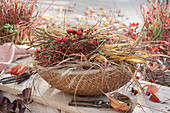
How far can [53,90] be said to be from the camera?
46.0 inches

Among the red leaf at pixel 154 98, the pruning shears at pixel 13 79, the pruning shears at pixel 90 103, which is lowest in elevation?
the red leaf at pixel 154 98

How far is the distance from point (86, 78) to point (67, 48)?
0.17m

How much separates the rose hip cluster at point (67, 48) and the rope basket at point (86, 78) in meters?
0.06

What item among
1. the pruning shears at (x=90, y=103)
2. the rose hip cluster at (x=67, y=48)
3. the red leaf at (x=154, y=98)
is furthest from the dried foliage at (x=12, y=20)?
the red leaf at (x=154, y=98)

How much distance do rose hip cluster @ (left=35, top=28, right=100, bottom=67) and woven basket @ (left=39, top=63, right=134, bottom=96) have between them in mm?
62

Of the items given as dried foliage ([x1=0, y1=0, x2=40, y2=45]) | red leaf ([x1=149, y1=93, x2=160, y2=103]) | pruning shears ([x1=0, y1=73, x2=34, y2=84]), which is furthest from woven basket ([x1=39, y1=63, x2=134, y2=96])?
dried foliage ([x1=0, y1=0, x2=40, y2=45])

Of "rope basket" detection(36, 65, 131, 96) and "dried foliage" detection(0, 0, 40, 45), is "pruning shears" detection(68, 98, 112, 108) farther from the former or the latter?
"dried foliage" detection(0, 0, 40, 45)

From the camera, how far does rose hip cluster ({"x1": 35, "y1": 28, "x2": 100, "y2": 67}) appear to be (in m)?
0.99

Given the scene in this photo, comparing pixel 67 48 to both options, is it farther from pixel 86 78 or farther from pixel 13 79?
pixel 13 79

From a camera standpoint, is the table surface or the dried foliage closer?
the table surface

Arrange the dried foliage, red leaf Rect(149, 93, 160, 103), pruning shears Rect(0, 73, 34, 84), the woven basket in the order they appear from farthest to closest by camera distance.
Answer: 1. the dried foliage
2. pruning shears Rect(0, 73, 34, 84)
3. red leaf Rect(149, 93, 160, 103)
4. the woven basket

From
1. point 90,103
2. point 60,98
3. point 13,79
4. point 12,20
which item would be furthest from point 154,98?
point 12,20

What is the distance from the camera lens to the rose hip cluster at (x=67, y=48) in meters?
0.99

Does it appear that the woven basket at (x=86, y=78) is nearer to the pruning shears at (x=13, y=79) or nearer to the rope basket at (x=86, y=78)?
the rope basket at (x=86, y=78)
